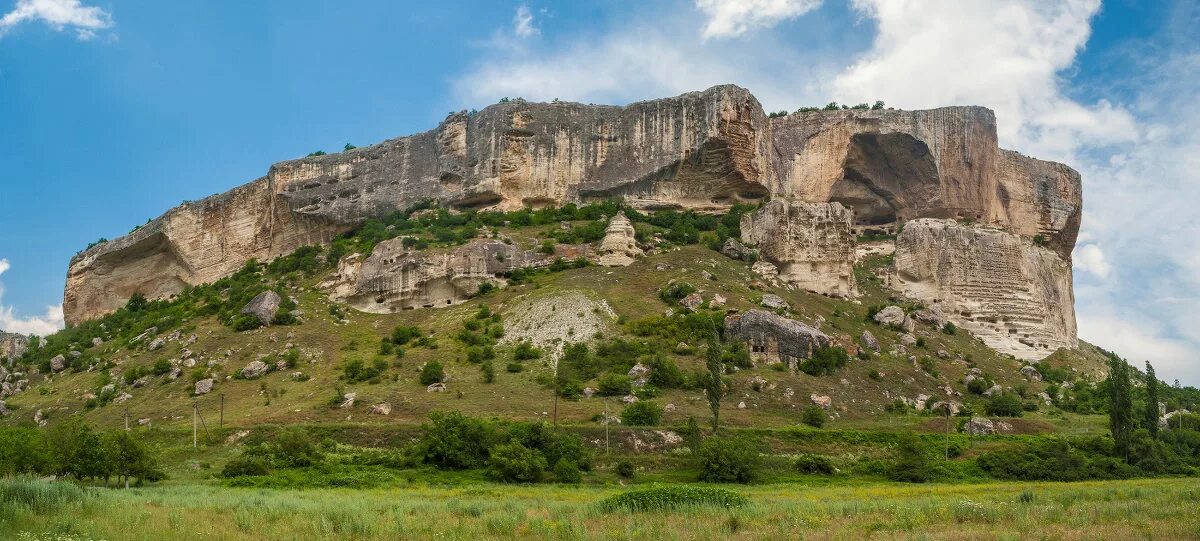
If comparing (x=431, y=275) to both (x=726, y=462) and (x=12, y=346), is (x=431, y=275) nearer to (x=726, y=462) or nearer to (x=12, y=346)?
(x=726, y=462)

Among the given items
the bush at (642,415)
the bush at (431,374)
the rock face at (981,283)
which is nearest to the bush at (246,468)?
the bush at (431,374)

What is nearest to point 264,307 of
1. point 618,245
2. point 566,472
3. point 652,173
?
point 618,245

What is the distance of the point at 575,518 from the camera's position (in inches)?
870

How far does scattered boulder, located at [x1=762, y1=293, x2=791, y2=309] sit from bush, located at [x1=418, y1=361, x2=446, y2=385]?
15523mm

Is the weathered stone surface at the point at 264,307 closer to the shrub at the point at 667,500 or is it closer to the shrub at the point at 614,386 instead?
the shrub at the point at 614,386

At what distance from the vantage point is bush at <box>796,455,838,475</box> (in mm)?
35625

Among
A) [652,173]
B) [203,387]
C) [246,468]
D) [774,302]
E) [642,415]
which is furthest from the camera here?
[652,173]

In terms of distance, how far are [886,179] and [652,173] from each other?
1617 cm

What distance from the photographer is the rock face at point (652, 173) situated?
6338 cm

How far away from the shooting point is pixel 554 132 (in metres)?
65.1

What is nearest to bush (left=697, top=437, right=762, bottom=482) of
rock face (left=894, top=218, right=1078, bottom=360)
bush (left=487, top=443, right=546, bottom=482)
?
bush (left=487, top=443, right=546, bottom=482)

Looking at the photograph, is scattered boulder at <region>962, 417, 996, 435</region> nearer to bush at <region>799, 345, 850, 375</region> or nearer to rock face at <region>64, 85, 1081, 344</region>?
bush at <region>799, 345, 850, 375</region>

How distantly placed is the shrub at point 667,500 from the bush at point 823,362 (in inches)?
741

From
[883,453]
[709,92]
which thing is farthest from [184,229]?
[883,453]
